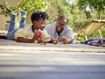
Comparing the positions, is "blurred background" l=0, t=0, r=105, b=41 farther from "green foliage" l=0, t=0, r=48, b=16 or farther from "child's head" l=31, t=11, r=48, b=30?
"child's head" l=31, t=11, r=48, b=30

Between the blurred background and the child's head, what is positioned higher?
the blurred background

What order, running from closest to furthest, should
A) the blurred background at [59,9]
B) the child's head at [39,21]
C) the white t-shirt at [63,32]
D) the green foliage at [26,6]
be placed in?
1. the child's head at [39,21]
2. the white t-shirt at [63,32]
3. the green foliage at [26,6]
4. the blurred background at [59,9]

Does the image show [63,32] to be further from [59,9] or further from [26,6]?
[59,9]

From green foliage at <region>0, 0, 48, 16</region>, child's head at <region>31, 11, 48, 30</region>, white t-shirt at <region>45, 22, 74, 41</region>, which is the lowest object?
white t-shirt at <region>45, 22, 74, 41</region>

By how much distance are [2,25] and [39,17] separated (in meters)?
3.58

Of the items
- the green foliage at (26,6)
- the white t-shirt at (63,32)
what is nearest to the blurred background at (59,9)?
the green foliage at (26,6)

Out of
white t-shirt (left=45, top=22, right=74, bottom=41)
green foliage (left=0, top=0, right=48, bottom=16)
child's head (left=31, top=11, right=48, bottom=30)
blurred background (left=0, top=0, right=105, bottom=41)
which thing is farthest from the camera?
blurred background (left=0, top=0, right=105, bottom=41)

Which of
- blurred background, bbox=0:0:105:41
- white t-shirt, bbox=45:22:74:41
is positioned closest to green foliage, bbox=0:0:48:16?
blurred background, bbox=0:0:105:41

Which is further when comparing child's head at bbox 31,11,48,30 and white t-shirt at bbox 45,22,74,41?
white t-shirt at bbox 45,22,74,41

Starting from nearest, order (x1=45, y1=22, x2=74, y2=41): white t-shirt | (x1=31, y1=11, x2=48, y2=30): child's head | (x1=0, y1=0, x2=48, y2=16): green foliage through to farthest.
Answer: (x1=31, y1=11, x2=48, y2=30): child's head
(x1=45, y1=22, x2=74, y2=41): white t-shirt
(x1=0, y1=0, x2=48, y2=16): green foliage

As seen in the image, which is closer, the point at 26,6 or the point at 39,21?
the point at 39,21

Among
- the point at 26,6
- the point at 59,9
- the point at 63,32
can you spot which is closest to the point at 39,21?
the point at 63,32

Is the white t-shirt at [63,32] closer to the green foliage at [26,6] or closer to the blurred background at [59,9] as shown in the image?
the blurred background at [59,9]

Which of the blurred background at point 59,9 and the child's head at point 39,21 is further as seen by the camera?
the blurred background at point 59,9
